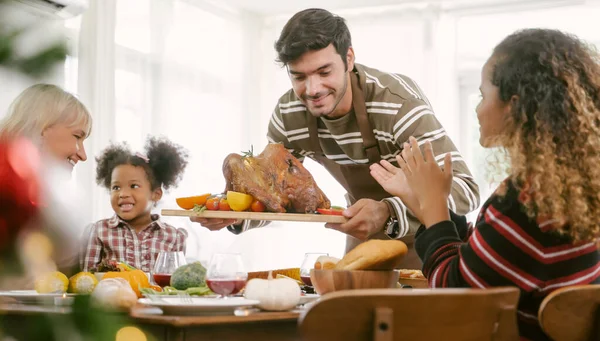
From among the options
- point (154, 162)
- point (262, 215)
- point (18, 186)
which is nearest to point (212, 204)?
point (262, 215)

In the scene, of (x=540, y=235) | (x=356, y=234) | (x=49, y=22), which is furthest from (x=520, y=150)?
(x=49, y=22)

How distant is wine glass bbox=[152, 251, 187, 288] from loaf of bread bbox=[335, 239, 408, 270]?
429 millimetres

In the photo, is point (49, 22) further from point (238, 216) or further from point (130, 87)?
point (130, 87)

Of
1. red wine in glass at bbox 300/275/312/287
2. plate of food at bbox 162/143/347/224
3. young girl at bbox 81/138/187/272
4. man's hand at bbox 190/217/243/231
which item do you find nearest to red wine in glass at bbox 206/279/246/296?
red wine in glass at bbox 300/275/312/287

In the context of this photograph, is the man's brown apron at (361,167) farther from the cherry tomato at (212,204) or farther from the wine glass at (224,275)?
the wine glass at (224,275)

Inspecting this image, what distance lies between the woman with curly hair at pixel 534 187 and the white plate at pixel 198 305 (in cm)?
43

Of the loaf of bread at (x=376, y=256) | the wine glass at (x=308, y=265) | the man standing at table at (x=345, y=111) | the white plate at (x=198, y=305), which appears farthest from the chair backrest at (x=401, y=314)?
the man standing at table at (x=345, y=111)

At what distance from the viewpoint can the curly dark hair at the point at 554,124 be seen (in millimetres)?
1381

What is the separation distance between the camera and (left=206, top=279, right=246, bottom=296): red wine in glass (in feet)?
5.00

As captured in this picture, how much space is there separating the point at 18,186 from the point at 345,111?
2.48 meters

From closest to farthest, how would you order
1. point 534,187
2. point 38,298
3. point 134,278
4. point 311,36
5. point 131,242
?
point 38,298 < point 534,187 < point 134,278 < point 311,36 < point 131,242

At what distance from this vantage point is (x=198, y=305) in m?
1.35

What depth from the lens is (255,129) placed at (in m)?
7.05

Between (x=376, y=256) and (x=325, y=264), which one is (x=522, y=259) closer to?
(x=376, y=256)
